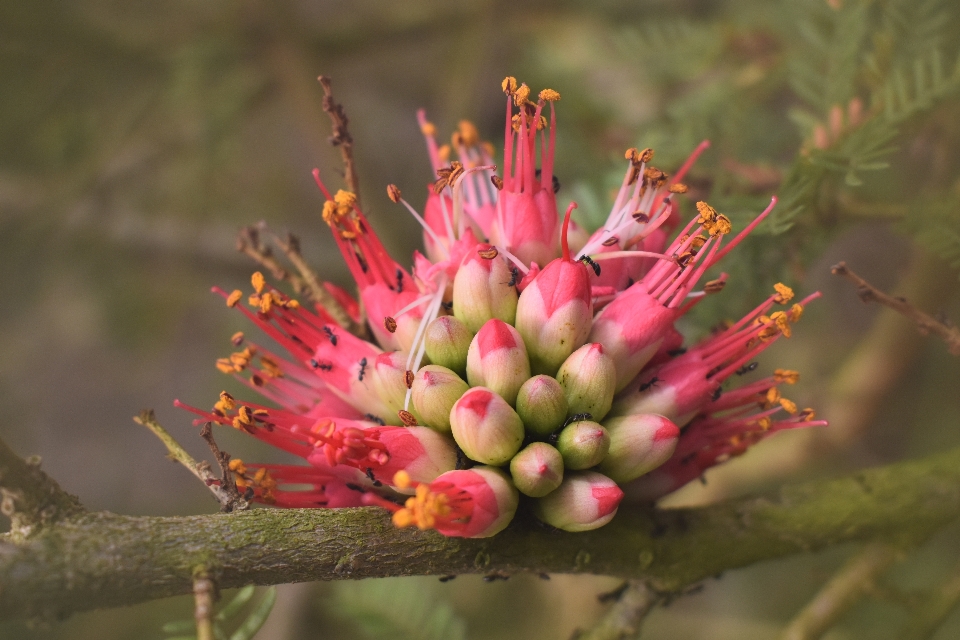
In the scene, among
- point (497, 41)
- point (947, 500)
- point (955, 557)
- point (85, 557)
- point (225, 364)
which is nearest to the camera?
point (85, 557)

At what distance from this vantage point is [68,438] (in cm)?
353

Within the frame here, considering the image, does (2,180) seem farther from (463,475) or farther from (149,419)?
(463,475)

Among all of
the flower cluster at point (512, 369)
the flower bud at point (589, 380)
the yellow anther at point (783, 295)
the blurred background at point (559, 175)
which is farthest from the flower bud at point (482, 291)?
the blurred background at point (559, 175)

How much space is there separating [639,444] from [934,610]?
0.68m

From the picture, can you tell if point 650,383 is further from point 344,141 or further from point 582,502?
point 344,141

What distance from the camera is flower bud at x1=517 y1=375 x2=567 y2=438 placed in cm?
82

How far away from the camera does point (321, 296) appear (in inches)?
40.2

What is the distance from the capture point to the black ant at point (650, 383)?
35.8 inches

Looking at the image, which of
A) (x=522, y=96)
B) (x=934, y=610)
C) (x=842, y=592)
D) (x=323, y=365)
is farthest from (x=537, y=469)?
(x=934, y=610)

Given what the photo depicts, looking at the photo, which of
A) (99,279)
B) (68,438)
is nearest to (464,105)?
(99,279)

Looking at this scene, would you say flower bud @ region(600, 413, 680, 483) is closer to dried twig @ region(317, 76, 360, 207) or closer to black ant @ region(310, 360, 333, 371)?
black ant @ region(310, 360, 333, 371)

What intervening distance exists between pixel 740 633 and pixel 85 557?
2.01m

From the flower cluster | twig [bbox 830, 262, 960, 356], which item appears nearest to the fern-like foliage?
the flower cluster

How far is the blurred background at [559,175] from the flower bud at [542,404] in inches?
18.4
